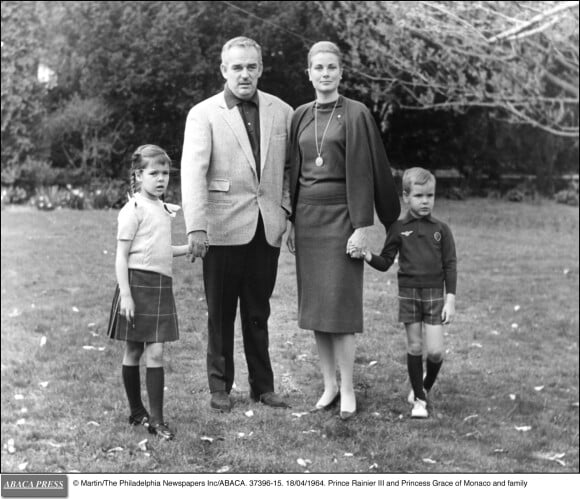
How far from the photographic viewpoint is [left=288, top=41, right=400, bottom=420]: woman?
2.57 metres

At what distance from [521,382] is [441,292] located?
19.9 feet

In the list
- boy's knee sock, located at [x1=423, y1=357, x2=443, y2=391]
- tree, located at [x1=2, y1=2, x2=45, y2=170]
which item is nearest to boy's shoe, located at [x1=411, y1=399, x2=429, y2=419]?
boy's knee sock, located at [x1=423, y1=357, x2=443, y2=391]

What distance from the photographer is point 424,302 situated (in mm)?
3152

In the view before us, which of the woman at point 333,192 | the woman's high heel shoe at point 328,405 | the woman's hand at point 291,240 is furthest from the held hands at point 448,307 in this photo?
the woman's high heel shoe at point 328,405

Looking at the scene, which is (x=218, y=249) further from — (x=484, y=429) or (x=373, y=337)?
(x=484, y=429)

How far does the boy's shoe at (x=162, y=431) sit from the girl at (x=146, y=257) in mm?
529

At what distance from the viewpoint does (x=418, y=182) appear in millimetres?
2830

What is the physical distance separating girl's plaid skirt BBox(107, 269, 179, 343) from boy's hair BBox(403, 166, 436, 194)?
0.85 meters

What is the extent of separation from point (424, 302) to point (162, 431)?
1.07 m

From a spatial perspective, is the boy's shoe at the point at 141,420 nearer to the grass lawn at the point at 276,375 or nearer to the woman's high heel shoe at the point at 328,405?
the grass lawn at the point at 276,375

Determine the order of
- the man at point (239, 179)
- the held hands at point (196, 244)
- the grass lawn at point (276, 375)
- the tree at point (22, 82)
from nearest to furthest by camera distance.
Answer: the held hands at point (196, 244), the man at point (239, 179), the grass lawn at point (276, 375), the tree at point (22, 82)

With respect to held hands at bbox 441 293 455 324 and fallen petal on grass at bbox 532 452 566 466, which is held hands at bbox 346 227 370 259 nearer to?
held hands at bbox 441 293 455 324

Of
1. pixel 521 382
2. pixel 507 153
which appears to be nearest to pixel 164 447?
pixel 507 153

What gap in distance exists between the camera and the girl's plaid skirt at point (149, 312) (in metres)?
2.49
